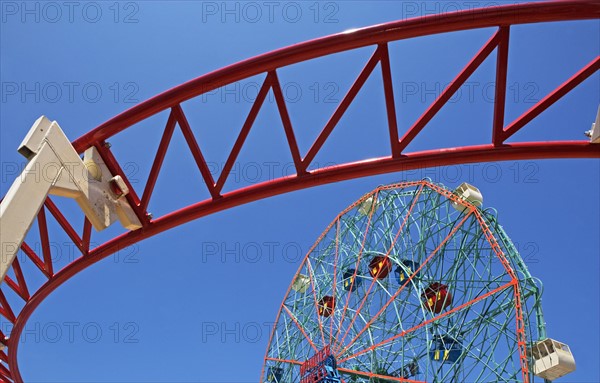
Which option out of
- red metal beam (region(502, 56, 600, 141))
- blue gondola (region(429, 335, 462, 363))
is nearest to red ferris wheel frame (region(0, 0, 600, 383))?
red metal beam (region(502, 56, 600, 141))

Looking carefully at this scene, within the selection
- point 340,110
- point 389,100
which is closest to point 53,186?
point 340,110

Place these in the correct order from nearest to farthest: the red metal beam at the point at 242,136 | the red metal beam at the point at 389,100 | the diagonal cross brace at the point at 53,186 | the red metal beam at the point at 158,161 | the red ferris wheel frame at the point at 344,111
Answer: the diagonal cross brace at the point at 53,186
the red ferris wheel frame at the point at 344,111
the red metal beam at the point at 389,100
the red metal beam at the point at 242,136
the red metal beam at the point at 158,161

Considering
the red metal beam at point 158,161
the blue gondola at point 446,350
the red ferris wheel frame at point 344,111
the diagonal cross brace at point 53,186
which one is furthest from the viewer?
the blue gondola at point 446,350

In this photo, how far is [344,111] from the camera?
5.04 meters

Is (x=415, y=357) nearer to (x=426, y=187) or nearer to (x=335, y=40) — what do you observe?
(x=426, y=187)

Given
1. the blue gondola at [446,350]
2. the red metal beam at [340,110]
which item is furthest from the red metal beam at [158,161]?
the blue gondola at [446,350]

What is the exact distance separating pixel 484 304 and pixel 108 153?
533 inches

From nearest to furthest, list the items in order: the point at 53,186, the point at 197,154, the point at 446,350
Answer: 1. the point at 53,186
2. the point at 197,154
3. the point at 446,350

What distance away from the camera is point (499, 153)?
4.94 metres

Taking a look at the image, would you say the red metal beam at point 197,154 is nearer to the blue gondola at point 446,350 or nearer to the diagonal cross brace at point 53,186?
the diagonal cross brace at point 53,186

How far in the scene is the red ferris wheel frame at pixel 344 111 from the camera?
4301mm

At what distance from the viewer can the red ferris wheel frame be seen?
14.1 feet

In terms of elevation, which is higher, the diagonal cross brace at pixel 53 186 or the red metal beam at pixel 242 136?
the red metal beam at pixel 242 136

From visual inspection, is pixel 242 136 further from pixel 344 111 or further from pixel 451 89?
pixel 451 89
